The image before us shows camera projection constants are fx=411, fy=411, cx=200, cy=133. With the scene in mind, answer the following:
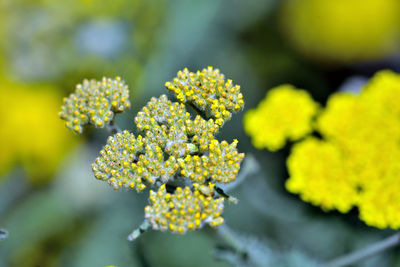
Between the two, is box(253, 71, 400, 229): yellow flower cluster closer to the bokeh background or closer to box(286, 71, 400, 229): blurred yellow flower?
box(286, 71, 400, 229): blurred yellow flower

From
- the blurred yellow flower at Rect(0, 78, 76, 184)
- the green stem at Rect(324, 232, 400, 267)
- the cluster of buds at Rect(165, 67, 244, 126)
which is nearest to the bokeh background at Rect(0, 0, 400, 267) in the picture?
the blurred yellow flower at Rect(0, 78, 76, 184)

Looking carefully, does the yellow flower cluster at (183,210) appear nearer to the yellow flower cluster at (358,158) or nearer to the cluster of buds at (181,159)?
the cluster of buds at (181,159)

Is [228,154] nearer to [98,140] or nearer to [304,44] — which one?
[98,140]

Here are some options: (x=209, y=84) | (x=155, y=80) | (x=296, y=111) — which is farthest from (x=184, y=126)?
(x=155, y=80)

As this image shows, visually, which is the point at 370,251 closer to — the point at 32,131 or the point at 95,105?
the point at 95,105

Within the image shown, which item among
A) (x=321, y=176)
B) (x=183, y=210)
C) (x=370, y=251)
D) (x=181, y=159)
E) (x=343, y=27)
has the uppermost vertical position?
(x=343, y=27)

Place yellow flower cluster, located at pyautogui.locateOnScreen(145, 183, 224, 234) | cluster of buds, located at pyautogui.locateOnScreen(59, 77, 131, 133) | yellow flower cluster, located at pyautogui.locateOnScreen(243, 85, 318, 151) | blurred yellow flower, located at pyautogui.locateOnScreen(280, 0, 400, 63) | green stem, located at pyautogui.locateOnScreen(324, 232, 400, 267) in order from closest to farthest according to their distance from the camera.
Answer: yellow flower cluster, located at pyautogui.locateOnScreen(145, 183, 224, 234), cluster of buds, located at pyautogui.locateOnScreen(59, 77, 131, 133), green stem, located at pyautogui.locateOnScreen(324, 232, 400, 267), yellow flower cluster, located at pyautogui.locateOnScreen(243, 85, 318, 151), blurred yellow flower, located at pyautogui.locateOnScreen(280, 0, 400, 63)

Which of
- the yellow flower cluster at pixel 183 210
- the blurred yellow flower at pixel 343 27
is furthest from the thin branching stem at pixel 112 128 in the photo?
the blurred yellow flower at pixel 343 27

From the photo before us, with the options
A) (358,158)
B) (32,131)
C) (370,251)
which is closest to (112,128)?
(358,158)
